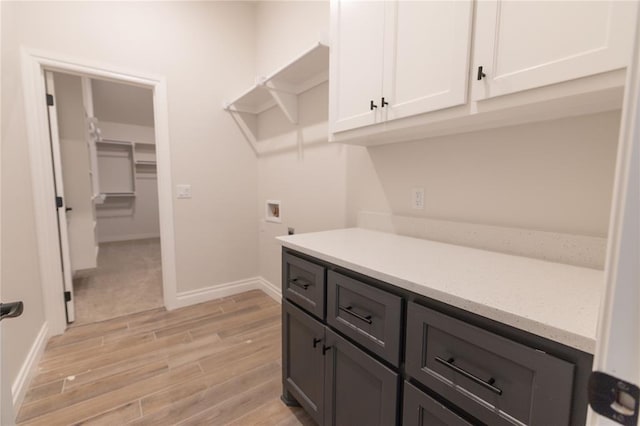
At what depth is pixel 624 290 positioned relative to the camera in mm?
330

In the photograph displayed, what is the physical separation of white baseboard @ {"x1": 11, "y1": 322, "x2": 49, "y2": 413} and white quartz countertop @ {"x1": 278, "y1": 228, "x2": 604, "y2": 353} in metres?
1.66

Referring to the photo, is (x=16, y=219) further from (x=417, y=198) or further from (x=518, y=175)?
(x=518, y=175)

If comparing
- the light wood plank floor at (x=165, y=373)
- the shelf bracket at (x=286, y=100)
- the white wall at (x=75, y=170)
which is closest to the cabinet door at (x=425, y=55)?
the shelf bracket at (x=286, y=100)

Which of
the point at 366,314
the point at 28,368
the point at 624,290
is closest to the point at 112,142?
the point at 28,368

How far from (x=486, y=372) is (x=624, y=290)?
0.49m

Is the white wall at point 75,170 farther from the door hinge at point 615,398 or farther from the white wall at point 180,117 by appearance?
the door hinge at point 615,398

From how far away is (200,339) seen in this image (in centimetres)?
220

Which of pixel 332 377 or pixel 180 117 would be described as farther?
pixel 180 117

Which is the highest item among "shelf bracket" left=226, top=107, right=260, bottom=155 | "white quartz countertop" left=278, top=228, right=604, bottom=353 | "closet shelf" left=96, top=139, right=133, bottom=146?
Result: "closet shelf" left=96, top=139, right=133, bottom=146

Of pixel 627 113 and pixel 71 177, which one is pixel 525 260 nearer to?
pixel 627 113

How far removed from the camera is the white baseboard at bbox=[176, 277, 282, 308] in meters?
2.76

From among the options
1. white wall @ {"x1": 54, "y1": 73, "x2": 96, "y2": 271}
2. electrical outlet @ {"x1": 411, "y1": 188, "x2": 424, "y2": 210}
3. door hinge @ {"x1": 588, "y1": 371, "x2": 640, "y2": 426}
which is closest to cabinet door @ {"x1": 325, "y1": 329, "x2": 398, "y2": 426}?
door hinge @ {"x1": 588, "y1": 371, "x2": 640, "y2": 426}

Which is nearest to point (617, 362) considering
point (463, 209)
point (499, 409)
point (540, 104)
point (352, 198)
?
point (499, 409)

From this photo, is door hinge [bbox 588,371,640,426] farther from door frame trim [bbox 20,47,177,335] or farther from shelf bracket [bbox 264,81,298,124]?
door frame trim [bbox 20,47,177,335]
